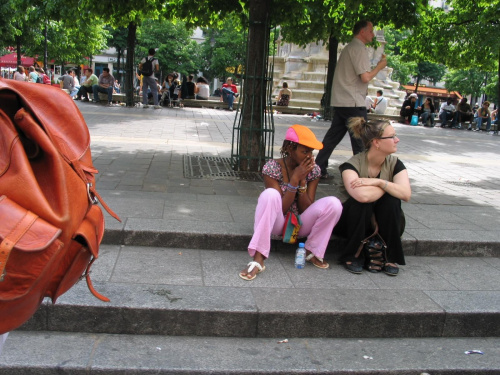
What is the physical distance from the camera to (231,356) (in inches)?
123

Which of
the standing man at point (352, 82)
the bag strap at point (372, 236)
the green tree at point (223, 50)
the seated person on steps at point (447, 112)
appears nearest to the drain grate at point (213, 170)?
the standing man at point (352, 82)

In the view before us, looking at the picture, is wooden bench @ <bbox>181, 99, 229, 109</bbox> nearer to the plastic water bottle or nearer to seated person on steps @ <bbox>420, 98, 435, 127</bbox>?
seated person on steps @ <bbox>420, 98, 435, 127</bbox>

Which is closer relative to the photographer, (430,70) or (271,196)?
(271,196)

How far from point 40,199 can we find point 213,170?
586 centimetres

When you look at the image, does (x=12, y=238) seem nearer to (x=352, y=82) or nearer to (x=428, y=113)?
(x=352, y=82)

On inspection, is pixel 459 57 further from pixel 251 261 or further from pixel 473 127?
pixel 251 261

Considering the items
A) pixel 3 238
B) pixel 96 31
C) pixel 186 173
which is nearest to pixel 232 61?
pixel 96 31

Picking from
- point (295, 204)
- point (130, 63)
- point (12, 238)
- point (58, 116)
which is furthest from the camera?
point (130, 63)

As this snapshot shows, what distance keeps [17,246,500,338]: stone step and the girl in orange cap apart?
0.18 meters

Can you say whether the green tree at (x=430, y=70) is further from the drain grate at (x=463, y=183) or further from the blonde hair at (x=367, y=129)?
the blonde hair at (x=367, y=129)

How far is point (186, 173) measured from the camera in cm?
695

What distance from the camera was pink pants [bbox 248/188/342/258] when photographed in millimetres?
3896

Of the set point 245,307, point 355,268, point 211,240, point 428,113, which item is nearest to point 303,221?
point 355,268

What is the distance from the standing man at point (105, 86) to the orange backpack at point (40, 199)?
1667cm
